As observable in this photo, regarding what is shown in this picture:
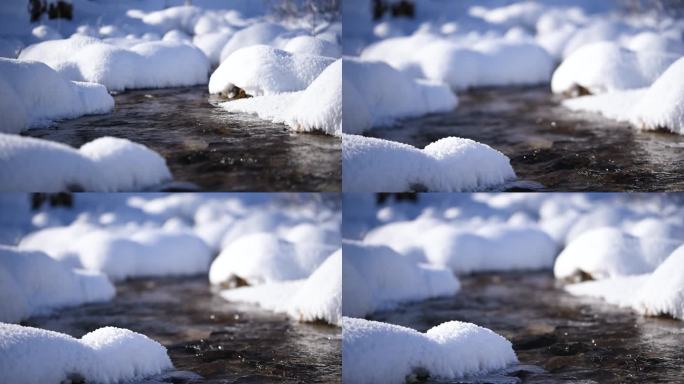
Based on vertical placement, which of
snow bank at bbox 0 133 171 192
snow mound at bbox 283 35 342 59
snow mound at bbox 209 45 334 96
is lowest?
snow bank at bbox 0 133 171 192

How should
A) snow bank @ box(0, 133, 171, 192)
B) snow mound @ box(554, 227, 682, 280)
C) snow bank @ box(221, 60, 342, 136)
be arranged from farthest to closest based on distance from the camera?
snow mound @ box(554, 227, 682, 280) → snow bank @ box(221, 60, 342, 136) → snow bank @ box(0, 133, 171, 192)

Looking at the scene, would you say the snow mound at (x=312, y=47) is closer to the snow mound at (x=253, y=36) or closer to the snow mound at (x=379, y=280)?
the snow mound at (x=253, y=36)

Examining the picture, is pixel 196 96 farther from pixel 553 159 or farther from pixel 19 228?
pixel 553 159

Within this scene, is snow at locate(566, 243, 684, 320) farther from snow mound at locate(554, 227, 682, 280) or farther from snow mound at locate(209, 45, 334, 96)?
snow mound at locate(209, 45, 334, 96)

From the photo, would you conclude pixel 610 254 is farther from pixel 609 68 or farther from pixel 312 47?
pixel 312 47

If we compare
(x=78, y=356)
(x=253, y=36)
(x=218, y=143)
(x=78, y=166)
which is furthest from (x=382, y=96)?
(x=78, y=356)

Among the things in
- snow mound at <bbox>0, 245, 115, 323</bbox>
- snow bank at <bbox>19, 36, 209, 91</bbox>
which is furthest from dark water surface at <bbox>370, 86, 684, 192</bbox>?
snow mound at <bbox>0, 245, 115, 323</bbox>
